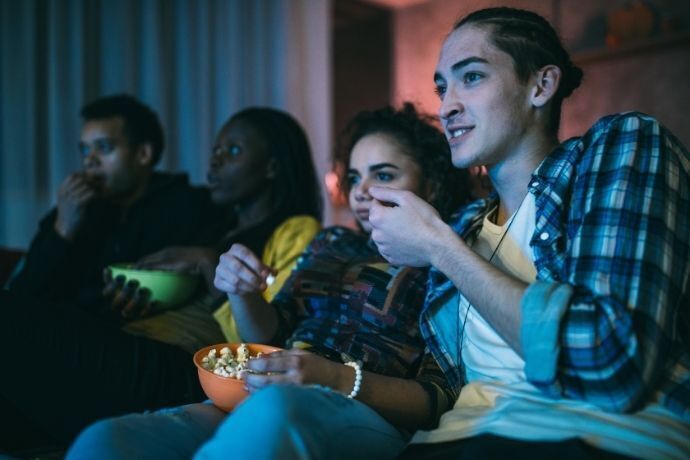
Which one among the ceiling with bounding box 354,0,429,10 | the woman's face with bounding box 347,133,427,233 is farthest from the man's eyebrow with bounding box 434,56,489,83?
the ceiling with bounding box 354,0,429,10

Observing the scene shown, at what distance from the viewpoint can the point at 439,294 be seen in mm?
1047

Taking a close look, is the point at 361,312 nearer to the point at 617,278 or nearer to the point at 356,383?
the point at 356,383

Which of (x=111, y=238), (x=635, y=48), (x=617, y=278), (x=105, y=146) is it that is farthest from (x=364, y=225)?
(x=635, y=48)

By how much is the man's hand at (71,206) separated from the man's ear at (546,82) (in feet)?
4.41

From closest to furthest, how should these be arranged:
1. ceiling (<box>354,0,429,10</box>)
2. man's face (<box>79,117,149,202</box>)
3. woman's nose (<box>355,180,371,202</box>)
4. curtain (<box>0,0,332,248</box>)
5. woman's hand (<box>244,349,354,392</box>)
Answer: woman's hand (<box>244,349,354,392</box>), woman's nose (<box>355,180,371,202</box>), man's face (<box>79,117,149,202</box>), curtain (<box>0,0,332,248</box>), ceiling (<box>354,0,429,10</box>)

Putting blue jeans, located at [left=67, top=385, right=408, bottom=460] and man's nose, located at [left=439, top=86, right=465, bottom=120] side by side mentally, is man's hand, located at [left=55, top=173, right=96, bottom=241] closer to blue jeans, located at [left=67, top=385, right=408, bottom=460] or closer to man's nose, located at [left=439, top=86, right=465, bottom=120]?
blue jeans, located at [left=67, top=385, right=408, bottom=460]

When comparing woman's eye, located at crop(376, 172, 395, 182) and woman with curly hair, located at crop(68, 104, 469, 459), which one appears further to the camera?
woman's eye, located at crop(376, 172, 395, 182)

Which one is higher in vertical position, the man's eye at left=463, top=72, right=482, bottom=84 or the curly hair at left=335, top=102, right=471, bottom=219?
the man's eye at left=463, top=72, right=482, bottom=84

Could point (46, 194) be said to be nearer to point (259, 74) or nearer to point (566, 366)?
point (259, 74)

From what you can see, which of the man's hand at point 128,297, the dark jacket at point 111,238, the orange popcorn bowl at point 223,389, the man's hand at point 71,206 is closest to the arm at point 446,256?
the orange popcorn bowl at point 223,389

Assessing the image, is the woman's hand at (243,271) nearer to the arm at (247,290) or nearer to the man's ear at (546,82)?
the arm at (247,290)

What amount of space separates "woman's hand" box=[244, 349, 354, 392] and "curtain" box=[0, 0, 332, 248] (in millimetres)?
1838

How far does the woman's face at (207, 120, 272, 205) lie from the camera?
5.49ft

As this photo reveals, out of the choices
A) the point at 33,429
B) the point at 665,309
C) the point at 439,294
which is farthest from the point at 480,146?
the point at 33,429
